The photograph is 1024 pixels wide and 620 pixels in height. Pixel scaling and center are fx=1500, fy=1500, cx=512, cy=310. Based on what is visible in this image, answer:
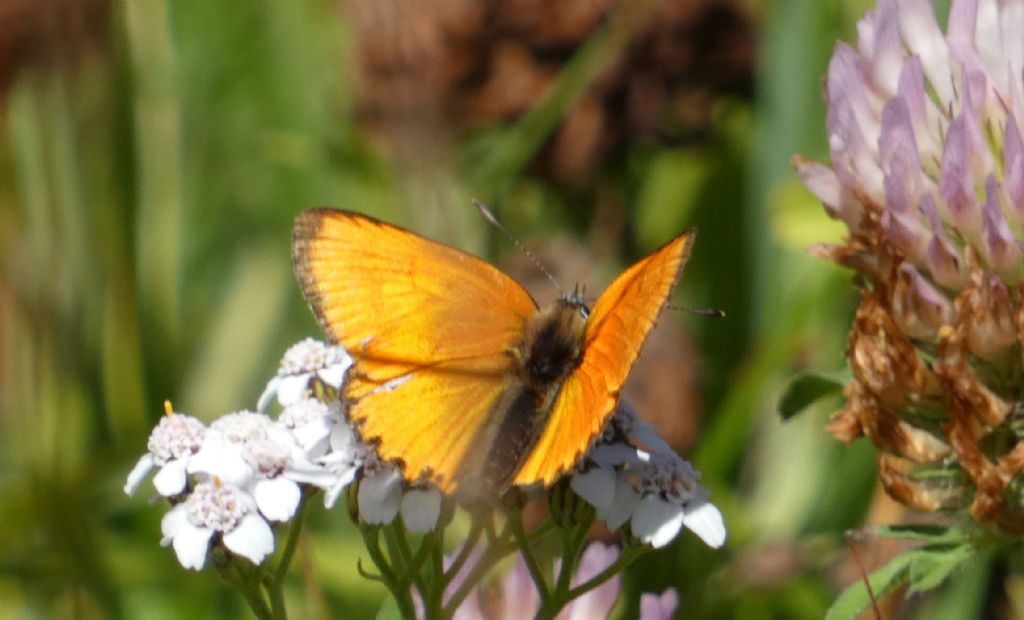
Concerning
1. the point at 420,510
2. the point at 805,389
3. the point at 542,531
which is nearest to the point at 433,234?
the point at 805,389

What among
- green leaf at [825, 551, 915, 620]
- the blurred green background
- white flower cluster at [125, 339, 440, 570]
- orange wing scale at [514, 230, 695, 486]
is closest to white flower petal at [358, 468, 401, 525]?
white flower cluster at [125, 339, 440, 570]

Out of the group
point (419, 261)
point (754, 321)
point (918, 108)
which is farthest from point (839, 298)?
point (419, 261)

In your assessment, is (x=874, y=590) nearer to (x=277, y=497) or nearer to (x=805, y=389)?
(x=805, y=389)

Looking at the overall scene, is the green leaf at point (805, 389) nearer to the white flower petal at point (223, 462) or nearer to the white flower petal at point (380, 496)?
the white flower petal at point (380, 496)

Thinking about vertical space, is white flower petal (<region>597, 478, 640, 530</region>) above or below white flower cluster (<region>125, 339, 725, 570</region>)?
below

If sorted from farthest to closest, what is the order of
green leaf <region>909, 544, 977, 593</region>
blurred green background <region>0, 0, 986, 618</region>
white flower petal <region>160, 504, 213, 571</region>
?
blurred green background <region>0, 0, 986, 618</region> → green leaf <region>909, 544, 977, 593</region> → white flower petal <region>160, 504, 213, 571</region>

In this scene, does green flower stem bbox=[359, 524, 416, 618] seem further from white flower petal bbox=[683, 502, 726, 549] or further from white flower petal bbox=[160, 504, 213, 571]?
white flower petal bbox=[683, 502, 726, 549]

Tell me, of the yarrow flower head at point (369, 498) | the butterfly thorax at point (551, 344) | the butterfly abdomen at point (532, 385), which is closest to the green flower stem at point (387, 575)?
the yarrow flower head at point (369, 498)
